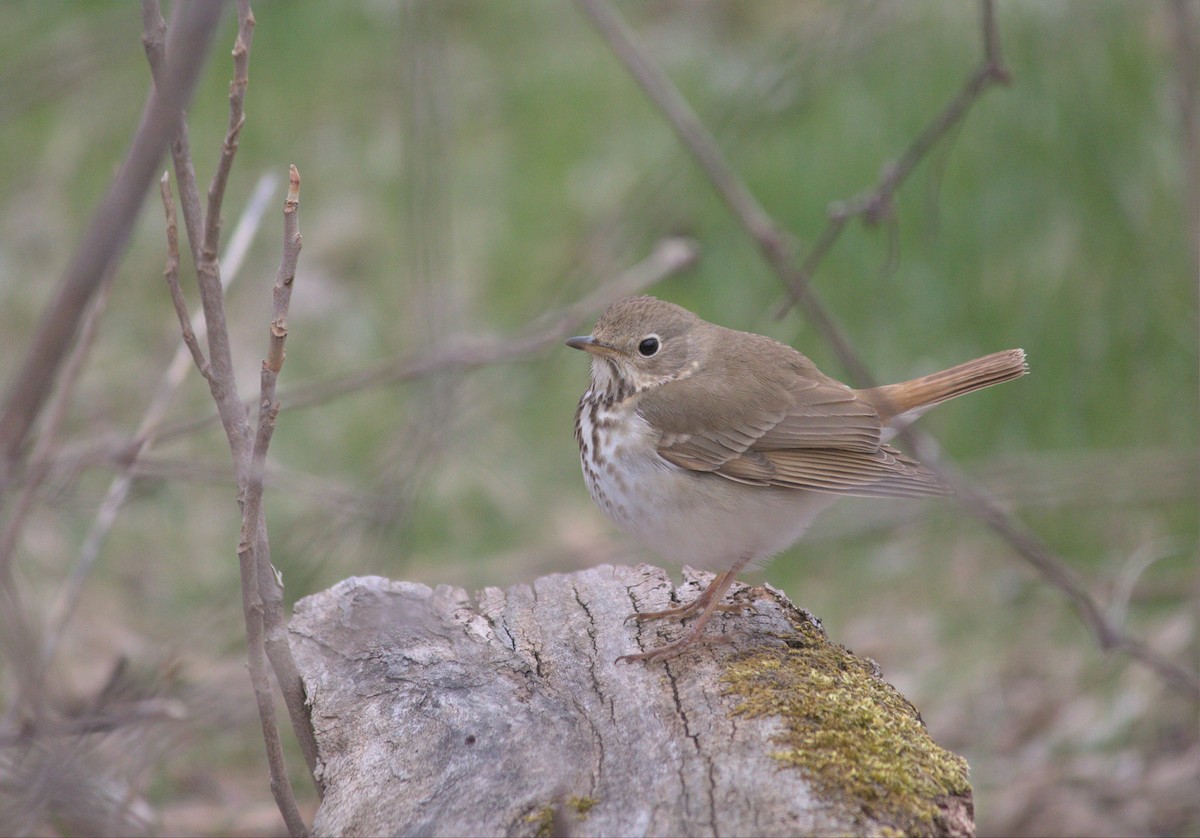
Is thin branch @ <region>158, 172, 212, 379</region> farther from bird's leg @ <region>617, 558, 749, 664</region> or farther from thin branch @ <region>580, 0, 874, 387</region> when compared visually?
bird's leg @ <region>617, 558, 749, 664</region>

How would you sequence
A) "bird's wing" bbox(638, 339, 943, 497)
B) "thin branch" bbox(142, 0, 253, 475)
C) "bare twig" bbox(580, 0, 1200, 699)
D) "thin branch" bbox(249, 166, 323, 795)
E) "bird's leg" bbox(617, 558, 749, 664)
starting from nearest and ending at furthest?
"thin branch" bbox(249, 166, 323, 795) < "thin branch" bbox(142, 0, 253, 475) < "bare twig" bbox(580, 0, 1200, 699) < "bird's leg" bbox(617, 558, 749, 664) < "bird's wing" bbox(638, 339, 943, 497)

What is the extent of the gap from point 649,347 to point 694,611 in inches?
33.7

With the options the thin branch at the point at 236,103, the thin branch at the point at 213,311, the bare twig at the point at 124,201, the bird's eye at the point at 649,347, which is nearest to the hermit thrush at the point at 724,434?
the bird's eye at the point at 649,347

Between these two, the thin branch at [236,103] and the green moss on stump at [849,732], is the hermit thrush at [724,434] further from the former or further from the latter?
the thin branch at [236,103]

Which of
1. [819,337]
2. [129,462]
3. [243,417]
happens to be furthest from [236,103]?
[819,337]

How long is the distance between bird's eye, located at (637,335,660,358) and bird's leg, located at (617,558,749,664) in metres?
0.68

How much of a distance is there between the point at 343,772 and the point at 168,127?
1447 mm

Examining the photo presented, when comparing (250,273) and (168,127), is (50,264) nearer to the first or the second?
(250,273)

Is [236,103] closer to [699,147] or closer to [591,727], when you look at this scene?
[699,147]

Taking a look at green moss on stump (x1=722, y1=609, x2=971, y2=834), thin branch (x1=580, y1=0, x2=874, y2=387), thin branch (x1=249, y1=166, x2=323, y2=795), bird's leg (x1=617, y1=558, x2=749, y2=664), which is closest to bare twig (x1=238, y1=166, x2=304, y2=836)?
thin branch (x1=249, y1=166, x2=323, y2=795)

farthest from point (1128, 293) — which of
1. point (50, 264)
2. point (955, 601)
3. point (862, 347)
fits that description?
point (50, 264)

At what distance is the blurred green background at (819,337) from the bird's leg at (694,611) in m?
0.51

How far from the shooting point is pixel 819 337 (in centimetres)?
545

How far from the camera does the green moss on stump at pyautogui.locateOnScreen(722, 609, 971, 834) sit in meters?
2.05
